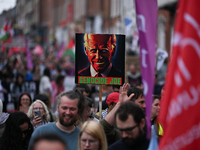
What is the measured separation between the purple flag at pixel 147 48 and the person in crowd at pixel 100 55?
1852mm

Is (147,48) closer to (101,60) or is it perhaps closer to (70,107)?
(70,107)

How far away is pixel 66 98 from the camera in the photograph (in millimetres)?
4328

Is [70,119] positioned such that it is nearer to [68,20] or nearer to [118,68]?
[118,68]

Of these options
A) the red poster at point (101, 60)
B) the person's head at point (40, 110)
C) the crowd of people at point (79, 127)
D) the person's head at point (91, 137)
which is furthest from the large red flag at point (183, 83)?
the person's head at point (40, 110)

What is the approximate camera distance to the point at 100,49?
5.25 m

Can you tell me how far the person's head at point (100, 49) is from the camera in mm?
5234

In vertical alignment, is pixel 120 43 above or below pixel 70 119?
above

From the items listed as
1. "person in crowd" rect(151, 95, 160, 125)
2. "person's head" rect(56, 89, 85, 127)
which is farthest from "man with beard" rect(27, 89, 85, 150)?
"person in crowd" rect(151, 95, 160, 125)

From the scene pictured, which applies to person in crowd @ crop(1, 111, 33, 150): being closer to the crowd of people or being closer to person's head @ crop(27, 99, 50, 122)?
the crowd of people

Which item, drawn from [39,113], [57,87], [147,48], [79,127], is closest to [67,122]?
[79,127]

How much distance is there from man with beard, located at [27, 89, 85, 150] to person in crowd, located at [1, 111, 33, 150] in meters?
0.52

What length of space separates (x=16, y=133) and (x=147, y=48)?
1.99 metres

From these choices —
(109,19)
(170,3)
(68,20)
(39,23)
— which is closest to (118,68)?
(170,3)

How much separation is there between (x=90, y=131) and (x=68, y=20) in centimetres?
5590
